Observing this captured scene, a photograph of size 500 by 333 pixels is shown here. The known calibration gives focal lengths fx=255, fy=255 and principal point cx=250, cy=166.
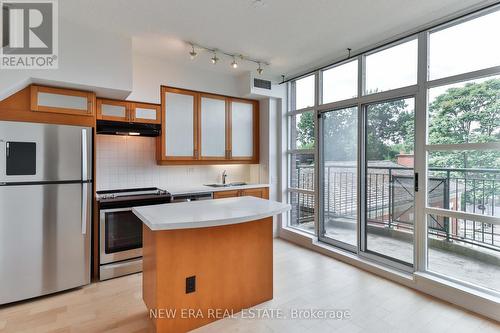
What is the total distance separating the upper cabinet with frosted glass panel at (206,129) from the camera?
12.2ft

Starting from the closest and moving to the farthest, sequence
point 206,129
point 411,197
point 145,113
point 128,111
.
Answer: point 411,197 < point 128,111 < point 145,113 < point 206,129

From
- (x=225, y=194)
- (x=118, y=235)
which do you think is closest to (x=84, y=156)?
(x=118, y=235)

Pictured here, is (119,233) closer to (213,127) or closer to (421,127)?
(213,127)

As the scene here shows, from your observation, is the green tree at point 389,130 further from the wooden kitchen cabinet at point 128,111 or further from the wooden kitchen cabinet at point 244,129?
the wooden kitchen cabinet at point 128,111

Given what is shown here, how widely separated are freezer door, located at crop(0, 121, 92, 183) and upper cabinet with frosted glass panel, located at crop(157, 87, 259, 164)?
107 centimetres

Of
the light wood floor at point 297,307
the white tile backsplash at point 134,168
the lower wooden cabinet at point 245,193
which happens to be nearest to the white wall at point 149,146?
the white tile backsplash at point 134,168

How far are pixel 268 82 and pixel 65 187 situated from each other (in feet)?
10.7

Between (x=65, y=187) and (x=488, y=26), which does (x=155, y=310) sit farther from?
(x=488, y=26)

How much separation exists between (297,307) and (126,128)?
2.84 metres

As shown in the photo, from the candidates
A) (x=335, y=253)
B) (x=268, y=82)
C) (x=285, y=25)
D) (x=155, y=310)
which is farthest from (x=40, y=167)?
(x=335, y=253)

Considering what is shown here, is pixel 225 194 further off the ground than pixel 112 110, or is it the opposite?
pixel 112 110

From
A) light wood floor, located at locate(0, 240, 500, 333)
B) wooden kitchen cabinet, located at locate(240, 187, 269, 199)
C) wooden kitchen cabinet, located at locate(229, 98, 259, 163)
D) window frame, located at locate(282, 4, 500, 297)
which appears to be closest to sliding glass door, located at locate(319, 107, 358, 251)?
window frame, located at locate(282, 4, 500, 297)

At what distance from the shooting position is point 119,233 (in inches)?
122

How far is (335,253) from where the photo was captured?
3.59 metres
